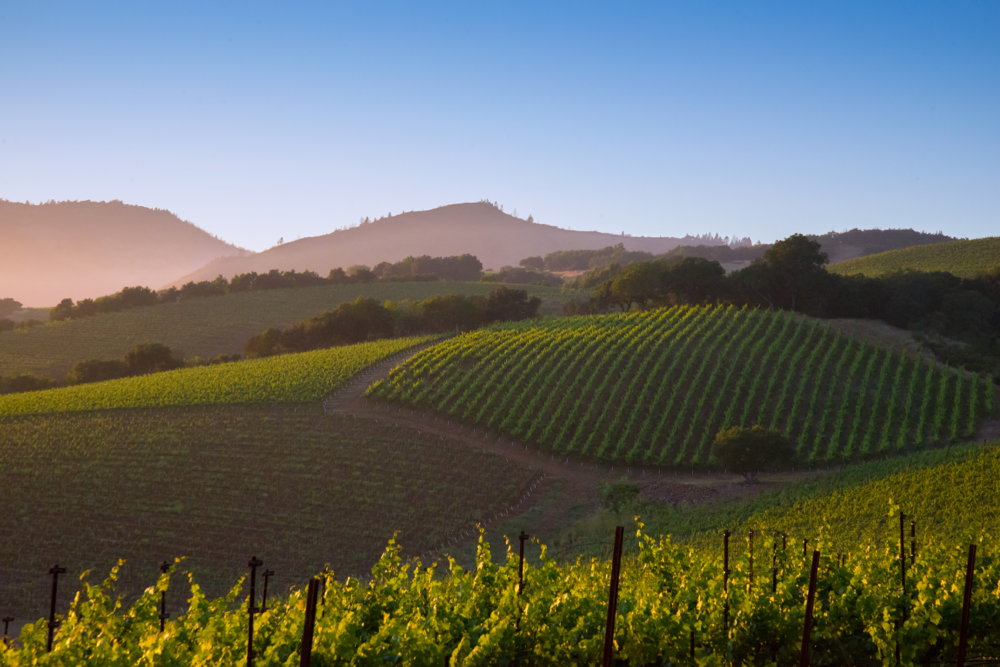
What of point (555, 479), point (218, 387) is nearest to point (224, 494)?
point (555, 479)

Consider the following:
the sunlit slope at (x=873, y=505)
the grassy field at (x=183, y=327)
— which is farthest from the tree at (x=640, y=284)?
the sunlit slope at (x=873, y=505)

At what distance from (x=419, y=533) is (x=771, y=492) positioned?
12.7m

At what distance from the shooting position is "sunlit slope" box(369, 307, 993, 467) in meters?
30.8

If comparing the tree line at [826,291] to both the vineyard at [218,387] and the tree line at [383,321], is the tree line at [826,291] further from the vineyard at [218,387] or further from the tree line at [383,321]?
the vineyard at [218,387]

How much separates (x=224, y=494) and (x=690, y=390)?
23.1 metres

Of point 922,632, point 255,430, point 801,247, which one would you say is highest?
point 801,247

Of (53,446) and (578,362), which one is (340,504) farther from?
(578,362)

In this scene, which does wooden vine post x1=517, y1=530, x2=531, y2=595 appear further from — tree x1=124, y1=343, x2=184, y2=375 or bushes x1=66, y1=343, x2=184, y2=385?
tree x1=124, y1=343, x2=184, y2=375

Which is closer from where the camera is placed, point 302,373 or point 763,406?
point 763,406

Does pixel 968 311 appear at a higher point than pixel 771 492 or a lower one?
higher

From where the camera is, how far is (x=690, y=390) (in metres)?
34.8

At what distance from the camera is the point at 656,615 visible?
6.36 metres

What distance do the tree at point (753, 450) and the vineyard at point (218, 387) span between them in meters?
22.1

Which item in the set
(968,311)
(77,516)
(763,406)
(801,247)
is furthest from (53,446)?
(968,311)
